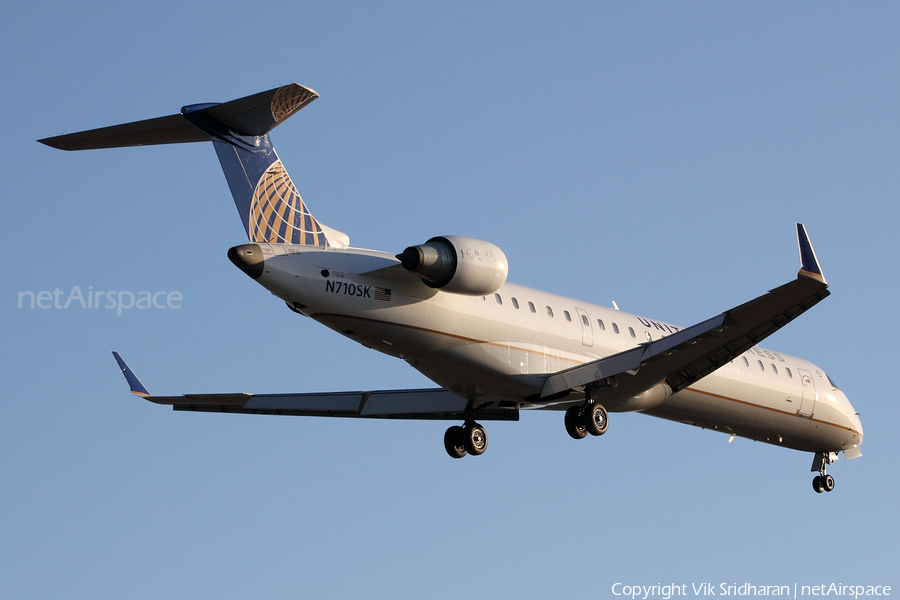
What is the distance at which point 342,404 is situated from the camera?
69.5ft

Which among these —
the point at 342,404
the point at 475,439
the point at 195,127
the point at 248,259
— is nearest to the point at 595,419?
the point at 475,439

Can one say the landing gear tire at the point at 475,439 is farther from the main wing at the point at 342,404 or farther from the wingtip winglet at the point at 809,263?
the wingtip winglet at the point at 809,263

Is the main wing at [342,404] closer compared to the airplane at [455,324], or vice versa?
the airplane at [455,324]

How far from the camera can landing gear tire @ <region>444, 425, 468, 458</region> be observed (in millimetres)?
20094

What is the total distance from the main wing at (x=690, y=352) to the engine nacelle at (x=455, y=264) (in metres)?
2.85

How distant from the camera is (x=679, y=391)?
2102cm

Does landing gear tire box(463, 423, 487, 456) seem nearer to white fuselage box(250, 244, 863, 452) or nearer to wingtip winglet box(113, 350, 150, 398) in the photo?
white fuselage box(250, 244, 863, 452)

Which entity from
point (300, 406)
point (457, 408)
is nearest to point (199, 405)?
point (300, 406)

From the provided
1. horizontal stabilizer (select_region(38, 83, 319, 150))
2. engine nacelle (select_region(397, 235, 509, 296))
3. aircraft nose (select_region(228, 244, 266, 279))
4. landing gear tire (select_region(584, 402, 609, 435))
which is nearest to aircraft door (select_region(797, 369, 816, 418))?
landing gear tire (select_region(584, 402, 609, 435))

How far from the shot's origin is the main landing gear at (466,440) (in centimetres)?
2000

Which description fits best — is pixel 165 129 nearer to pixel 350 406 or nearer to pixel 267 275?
pixel 267 275

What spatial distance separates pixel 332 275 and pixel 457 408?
4895mm

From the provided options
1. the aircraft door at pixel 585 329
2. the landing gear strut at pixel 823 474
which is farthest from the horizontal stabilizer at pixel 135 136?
the landing gear strut at pixel 823 474

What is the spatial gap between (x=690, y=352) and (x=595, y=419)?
212 cm
